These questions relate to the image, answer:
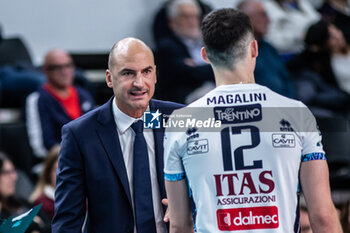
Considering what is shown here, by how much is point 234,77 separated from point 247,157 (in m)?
0.28

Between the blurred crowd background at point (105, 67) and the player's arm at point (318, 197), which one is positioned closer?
the player's arm at point (318, 197)

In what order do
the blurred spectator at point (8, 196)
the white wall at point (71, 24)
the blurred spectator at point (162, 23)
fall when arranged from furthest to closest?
the white wall at point (71, 24)
the blurred spectator at point (162, 23)
the blurred spectator at point (8, 196)

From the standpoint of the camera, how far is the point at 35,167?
5.38 m

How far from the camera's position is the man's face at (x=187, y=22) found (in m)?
5.77

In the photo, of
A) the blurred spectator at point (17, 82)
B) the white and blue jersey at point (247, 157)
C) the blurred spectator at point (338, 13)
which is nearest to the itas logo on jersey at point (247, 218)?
the white and blue jersey at point (247, 157)

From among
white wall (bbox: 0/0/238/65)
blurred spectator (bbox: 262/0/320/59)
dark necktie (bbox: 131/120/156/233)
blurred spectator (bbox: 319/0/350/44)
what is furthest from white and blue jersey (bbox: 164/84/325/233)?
blurred spectator (bbox: 319/0/350/44)

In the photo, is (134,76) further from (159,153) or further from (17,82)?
(17,82)

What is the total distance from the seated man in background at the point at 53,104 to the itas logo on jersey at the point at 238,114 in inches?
104

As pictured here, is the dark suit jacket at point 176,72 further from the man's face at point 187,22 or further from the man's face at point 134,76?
the man's face at point 134,76

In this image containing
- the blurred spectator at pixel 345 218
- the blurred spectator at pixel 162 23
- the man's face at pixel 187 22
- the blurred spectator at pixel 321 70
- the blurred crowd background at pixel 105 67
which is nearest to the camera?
the blurred spectator at pixel 345 218

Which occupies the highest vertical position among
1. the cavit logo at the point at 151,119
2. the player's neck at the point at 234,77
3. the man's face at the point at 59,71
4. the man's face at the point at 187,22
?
the man's face at the point at 187,22

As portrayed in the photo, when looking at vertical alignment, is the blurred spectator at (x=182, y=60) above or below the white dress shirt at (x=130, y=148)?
above

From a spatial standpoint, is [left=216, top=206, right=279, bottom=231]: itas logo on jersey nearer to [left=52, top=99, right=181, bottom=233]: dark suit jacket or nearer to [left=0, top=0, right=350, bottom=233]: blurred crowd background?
[left=52, top=99, right=181, bottom=233]: dark suit jacket

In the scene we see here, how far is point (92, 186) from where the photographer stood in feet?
8.68
